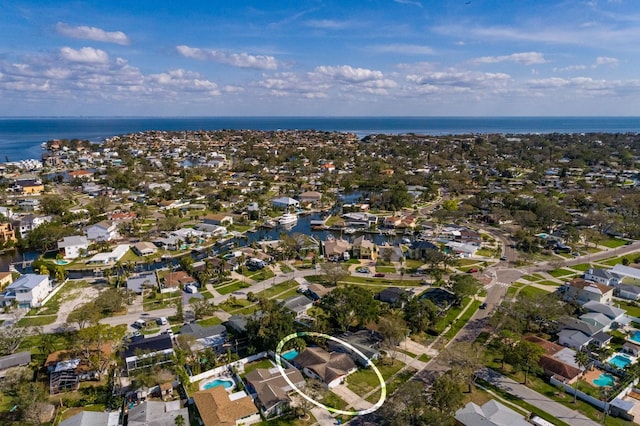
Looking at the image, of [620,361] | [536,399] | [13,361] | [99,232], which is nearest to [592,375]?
[620,361]

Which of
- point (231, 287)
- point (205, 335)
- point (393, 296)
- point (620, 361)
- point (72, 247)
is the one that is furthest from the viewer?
point (72, 247)

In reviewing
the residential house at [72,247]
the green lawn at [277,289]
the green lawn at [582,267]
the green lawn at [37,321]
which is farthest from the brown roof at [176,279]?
the green lawn at [582,267]

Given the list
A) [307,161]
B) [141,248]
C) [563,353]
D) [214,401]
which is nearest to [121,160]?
[307,161]

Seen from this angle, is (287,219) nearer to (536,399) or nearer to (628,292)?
(628,292)

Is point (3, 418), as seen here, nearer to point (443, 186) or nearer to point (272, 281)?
point (272, 281)

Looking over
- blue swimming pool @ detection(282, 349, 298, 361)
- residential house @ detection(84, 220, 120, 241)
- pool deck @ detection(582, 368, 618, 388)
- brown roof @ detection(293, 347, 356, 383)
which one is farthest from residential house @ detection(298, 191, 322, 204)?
pool deck @ detection(582, 368, 618, 388)

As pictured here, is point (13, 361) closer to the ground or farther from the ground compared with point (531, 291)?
farther from the ground
